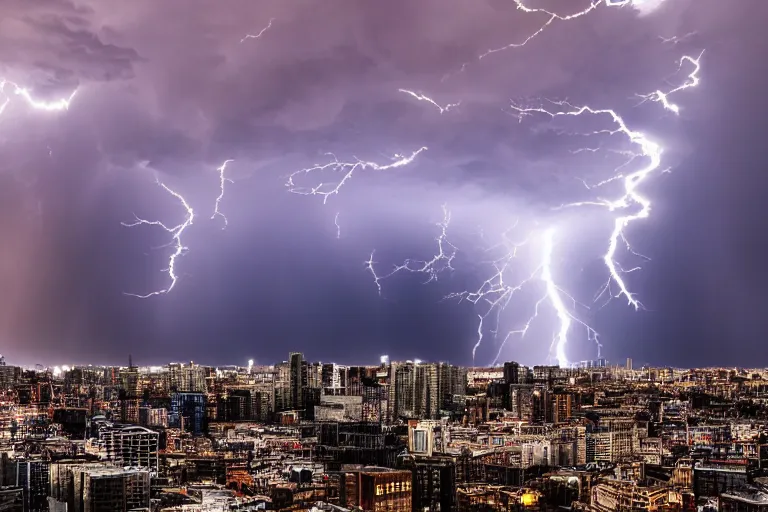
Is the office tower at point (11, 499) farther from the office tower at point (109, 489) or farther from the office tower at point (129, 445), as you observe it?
the office tower at point (129, 445)

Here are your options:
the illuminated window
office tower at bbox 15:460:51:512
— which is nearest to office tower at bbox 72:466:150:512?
office tower at bbox 15:460:51:512

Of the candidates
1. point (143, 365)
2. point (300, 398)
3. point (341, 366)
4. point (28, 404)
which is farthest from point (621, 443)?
point (28, 404)

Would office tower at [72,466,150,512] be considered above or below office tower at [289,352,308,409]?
below

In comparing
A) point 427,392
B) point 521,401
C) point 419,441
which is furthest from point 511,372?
point 419,441

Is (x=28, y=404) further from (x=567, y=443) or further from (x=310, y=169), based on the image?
(x=567, y=443)

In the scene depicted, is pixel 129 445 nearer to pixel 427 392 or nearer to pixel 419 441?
pixel 419 441

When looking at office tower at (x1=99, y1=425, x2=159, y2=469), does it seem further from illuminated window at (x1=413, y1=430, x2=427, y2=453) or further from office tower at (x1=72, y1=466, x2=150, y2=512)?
illuminated window at (x1=413, y1=430, x2=427, y2=453)

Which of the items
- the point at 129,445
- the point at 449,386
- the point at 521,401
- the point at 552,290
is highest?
the point at 552,290

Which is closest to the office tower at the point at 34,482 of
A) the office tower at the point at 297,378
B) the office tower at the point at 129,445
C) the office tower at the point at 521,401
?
the office tower at the point at 129,445

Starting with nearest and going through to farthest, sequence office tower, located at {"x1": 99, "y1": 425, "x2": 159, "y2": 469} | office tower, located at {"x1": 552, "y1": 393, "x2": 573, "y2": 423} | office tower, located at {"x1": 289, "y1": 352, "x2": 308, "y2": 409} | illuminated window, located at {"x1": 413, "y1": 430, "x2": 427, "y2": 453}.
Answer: office tower, located at {"x1": 99, "y1": 425, "x2": 159, "y2": 469} < illuminated window, located at {"x1": 413, "y1": 430, "x2": 427, "y2": 453} < office tower, located at {"x1": 552, "y1": 393, "x2": 573, "y2": 423} < office tower, located at {"x1": 289, "y1": 352, "x2": 308, "y2": 409}
